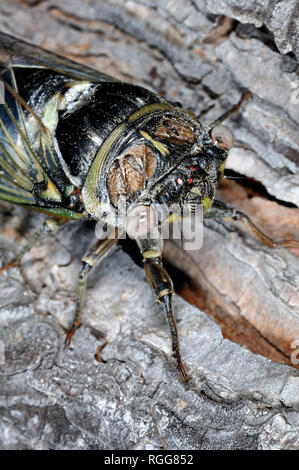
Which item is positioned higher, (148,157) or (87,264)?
(148,157)

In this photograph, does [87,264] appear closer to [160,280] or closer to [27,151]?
[160,280]

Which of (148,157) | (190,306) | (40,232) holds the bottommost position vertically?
(40,232)

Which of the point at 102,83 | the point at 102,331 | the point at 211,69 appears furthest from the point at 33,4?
the point at 102,331

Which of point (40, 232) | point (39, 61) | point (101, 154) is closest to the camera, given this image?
point (101, 154)

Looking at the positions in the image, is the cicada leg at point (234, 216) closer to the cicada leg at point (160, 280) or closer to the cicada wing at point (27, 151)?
the cicada leg at point (160, 280)

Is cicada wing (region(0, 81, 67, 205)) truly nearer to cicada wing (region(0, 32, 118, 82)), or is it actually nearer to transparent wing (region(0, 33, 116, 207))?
transparent wing (region(0, 33, 116, 207))

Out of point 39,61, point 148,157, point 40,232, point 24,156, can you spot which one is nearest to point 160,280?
point 148,157

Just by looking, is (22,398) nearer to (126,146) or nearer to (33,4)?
(126,146)

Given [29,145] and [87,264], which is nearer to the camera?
[87,264]
